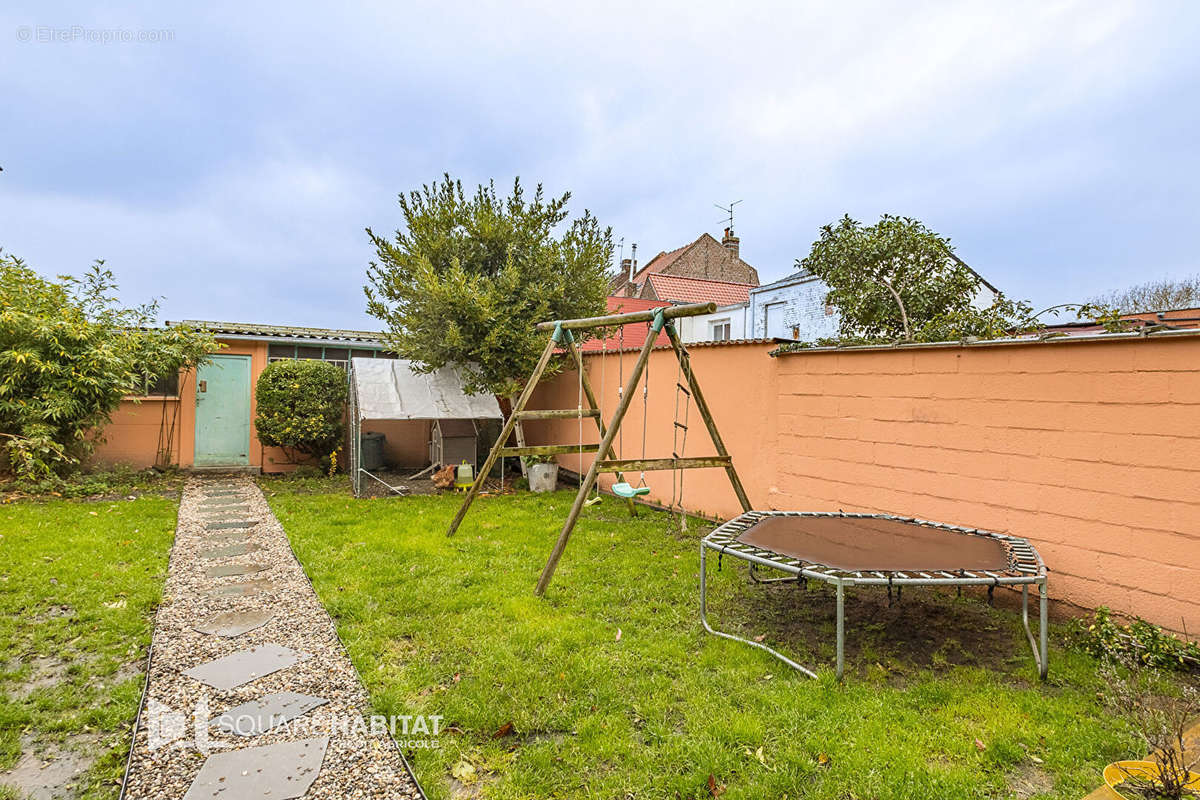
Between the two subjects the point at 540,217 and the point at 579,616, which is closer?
the point at 579,616

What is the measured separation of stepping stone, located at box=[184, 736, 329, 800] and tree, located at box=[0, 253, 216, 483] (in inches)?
308

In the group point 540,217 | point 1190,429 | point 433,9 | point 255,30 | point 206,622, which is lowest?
point 206,622

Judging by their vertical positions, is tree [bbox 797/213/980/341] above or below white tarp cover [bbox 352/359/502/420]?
above

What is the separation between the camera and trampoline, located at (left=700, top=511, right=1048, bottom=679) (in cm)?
283

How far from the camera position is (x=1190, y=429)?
10.1 feet

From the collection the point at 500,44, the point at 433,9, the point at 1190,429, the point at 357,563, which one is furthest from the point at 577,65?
the point at 1190,429

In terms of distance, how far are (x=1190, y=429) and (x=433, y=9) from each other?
8920 mm

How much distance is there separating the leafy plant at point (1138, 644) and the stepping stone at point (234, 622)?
505 centimetres

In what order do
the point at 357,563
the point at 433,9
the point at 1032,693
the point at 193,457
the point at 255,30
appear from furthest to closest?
1. the point at 193,457
2. the point at 433,9
3. the point at 255,30
4. the point at 357,563
5. the point at 1032,693

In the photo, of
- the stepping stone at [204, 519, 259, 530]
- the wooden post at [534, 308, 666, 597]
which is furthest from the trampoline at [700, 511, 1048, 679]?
the stepping stone at [204, 519, 259, 530]

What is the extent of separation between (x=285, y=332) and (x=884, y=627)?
11364 millimetres

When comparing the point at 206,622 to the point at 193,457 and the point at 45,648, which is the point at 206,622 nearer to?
the point at 45,648

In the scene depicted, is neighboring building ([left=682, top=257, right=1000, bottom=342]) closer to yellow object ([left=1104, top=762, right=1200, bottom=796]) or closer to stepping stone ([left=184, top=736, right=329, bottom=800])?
yellow object ([left=1104, top=762, right=1200, bottom=796])

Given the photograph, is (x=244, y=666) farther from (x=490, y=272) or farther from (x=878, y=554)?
(x=490, y=272)
